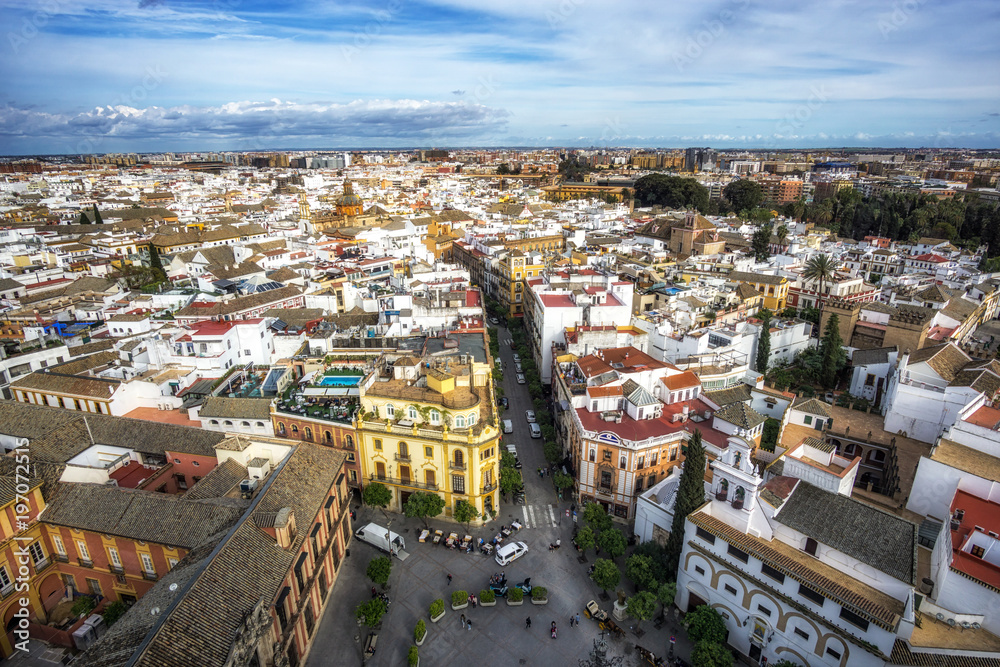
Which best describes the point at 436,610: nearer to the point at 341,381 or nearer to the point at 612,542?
the point at 612,542

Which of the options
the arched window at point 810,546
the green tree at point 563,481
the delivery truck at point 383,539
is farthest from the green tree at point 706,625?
the delivery truck at point 383,539

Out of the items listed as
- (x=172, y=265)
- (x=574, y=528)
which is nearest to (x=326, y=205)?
(x=172, y=265)

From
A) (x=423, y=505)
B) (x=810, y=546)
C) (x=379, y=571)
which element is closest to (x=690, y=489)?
(x=810, y=546)

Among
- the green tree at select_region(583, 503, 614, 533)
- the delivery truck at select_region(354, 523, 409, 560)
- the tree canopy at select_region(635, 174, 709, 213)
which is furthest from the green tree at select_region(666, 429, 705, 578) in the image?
the tree canopy at select_region(635, 174, 709, 213)

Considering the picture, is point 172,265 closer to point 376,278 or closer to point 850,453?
point 376,278

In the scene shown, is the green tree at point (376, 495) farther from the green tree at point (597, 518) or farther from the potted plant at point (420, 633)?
the green tree at point (597, 518)
